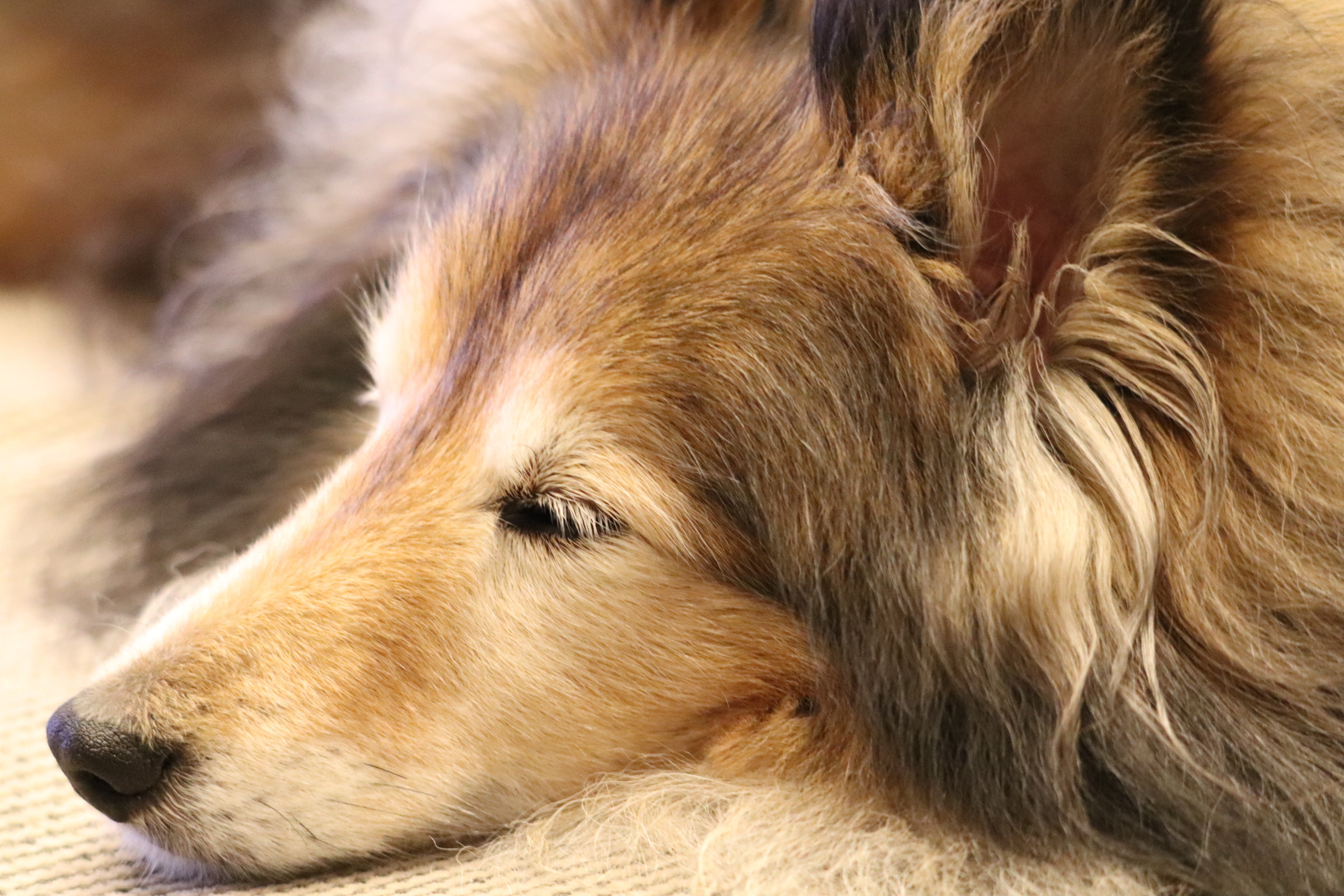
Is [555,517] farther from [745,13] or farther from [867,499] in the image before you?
[745,13]

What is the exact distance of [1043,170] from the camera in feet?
4.28

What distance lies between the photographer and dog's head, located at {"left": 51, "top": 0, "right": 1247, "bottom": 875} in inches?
49.8

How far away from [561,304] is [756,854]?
2.17 feet

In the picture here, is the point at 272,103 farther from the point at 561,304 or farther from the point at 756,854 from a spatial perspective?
the point at 756,854

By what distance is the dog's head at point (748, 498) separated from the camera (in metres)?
1.26

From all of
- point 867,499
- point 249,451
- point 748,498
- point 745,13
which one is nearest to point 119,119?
point 249,451

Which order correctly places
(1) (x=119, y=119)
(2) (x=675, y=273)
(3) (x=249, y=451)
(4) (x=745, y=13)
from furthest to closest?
(1) (x=119, y=119)
(3) (x=249, y=451)
(4) (x=745, y=13)
(2) (x=675, y=273)

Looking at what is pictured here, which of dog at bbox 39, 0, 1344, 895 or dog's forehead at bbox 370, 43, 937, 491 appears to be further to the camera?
dog's forehead at bbox 370, 43, 937, 491

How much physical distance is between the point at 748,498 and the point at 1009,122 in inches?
19.0

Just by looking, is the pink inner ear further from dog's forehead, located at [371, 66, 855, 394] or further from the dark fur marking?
the dark fur marking

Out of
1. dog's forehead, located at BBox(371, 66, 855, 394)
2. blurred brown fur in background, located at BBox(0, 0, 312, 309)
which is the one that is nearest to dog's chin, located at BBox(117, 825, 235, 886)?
dog's forehead, located at BBox(371, 66, 855, 394)

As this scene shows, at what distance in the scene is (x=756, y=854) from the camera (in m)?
1.37

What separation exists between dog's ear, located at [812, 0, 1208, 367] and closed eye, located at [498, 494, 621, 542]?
1.51 ft

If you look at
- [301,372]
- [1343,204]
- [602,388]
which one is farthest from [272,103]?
[1343,204]
